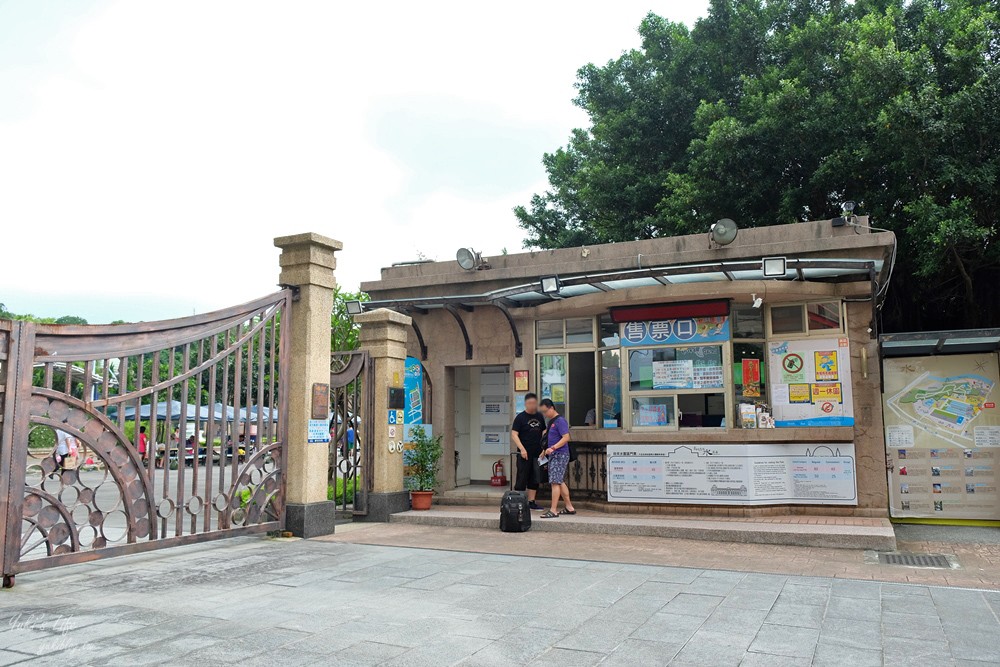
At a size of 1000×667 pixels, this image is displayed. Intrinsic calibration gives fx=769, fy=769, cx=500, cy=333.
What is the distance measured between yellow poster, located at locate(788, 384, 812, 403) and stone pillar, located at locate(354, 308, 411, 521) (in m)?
5.68

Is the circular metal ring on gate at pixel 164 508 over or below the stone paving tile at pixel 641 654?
over

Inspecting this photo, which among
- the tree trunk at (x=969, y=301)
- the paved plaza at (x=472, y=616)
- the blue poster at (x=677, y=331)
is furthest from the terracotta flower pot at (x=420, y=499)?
the tree trunk at (x=969, y=301)

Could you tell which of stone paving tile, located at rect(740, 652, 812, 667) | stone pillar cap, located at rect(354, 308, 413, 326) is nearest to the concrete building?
stone pillar cap, located at rect(354, 308, 413, 326)

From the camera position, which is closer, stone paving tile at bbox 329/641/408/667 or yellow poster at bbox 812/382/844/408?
stone paving tile at bbox 329/641/408/667

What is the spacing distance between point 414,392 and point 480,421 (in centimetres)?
201

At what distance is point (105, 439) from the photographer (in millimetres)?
7125

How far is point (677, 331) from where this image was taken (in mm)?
11266

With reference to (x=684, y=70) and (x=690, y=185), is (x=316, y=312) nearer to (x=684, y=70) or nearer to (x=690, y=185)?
(x=690, y=185)

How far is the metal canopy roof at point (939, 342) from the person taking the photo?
33.0 feet

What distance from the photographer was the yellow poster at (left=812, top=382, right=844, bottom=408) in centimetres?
1073

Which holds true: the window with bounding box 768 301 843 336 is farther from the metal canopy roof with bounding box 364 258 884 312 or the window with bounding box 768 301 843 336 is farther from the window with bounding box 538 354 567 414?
the window with bounding box 538 354 567 414

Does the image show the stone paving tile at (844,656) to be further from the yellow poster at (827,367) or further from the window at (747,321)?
the window at (747,321)

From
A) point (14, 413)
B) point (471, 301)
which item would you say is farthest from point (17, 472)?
point (471, 301)

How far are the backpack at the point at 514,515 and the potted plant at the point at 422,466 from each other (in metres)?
1.97
